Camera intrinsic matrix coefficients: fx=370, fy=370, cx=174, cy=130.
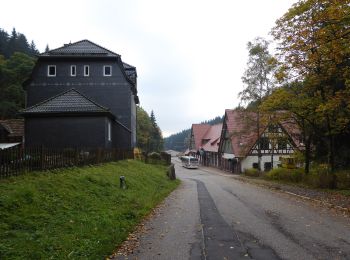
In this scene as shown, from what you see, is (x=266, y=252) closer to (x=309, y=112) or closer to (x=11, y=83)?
(x=309, y=112)

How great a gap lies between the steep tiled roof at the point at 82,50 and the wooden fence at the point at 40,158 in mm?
18491

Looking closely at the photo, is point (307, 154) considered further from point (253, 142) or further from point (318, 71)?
point (253, 142)

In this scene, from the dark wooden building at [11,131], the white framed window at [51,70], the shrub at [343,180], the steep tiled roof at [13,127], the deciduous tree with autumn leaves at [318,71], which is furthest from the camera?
the steep tiled roof at [13,127]

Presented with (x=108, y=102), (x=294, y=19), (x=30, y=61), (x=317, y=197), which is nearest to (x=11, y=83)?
(x=30, y=61)

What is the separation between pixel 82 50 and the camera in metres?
38.1

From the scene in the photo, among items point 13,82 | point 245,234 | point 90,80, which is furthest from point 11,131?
point 245,234

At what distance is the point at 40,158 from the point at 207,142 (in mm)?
72148

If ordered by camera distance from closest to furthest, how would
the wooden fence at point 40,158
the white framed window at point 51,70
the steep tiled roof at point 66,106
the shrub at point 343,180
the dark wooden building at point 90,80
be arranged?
the wooden fence at point 40,158 < the shrub at point 343,180 < the steep tiled roof at point 66,106 < the dark wooden building at point 90,80 < the white framed window at point 51,70

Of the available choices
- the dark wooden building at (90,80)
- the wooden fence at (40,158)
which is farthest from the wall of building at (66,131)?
the wooden fence at (40,158)

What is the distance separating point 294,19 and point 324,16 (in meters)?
7.32

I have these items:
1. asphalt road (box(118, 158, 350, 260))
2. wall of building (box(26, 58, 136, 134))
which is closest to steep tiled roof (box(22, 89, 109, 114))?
wall of building (box(26, 58, 136, 134))

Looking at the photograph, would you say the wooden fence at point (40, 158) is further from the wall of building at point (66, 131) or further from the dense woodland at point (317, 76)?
the dense woodland at point (317, 76)

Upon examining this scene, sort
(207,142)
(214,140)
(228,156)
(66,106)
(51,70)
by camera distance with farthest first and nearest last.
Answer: (207,142) → (214,140) → (228,156) → (51,70) → (66,106)

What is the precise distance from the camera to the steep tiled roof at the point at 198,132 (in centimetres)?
9231
